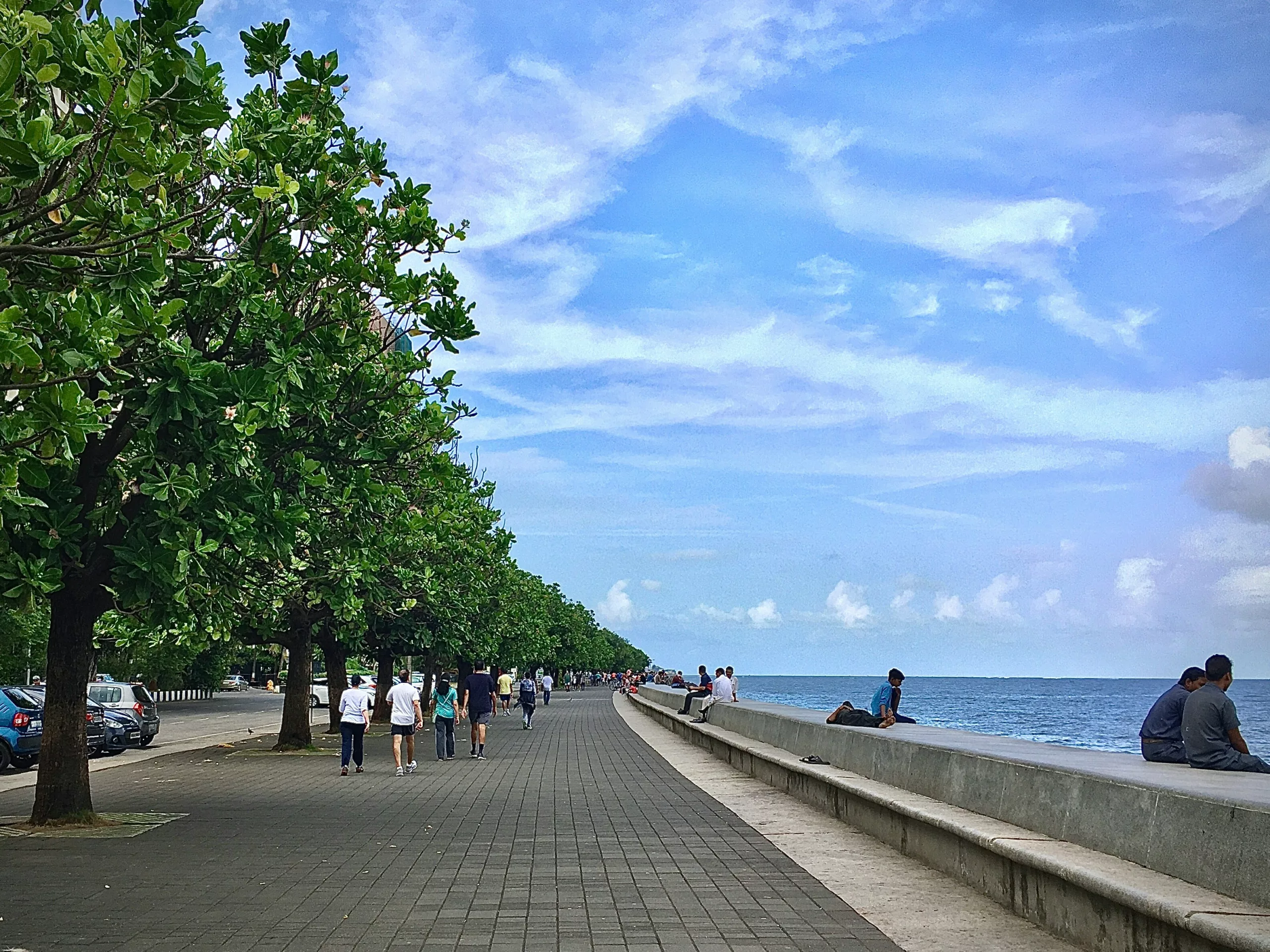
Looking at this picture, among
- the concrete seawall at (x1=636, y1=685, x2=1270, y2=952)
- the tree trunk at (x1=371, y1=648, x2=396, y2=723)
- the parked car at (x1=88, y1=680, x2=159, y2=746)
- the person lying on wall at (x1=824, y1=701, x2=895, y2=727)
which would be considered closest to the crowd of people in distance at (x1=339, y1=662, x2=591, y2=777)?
the tree trunk at (x1=371, y1=648, x2=396, y2=723)

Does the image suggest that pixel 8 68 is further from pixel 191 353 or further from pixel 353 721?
pixel 353 721

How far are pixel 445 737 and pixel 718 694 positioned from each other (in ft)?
26.1

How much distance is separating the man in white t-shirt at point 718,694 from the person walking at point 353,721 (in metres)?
10.5

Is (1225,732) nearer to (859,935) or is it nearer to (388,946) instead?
(859,935)

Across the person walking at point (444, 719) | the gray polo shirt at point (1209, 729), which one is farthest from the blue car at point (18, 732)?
the gray polo shirt at point (1209, 729)

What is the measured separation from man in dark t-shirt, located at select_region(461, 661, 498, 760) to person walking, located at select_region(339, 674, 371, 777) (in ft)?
12.4

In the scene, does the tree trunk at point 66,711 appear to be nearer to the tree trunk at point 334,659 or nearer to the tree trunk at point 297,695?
the tree trunk at point 297,695

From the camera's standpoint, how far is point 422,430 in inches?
575

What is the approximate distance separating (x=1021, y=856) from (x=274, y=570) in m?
10.9

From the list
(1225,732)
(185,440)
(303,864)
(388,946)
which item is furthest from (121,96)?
(1225,732)

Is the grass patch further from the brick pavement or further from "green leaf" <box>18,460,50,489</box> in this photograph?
"green leaf" <box>18,460,50,489</box>

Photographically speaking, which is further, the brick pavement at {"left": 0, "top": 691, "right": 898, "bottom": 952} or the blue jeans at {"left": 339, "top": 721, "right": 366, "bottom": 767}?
the blue jeans at {"left": 339, "top": 721, "right": 366, "bottom": 767}

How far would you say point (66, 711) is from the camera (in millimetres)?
14359

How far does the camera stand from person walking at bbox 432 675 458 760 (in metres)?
26.7
